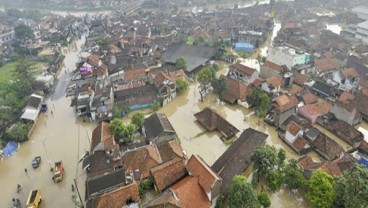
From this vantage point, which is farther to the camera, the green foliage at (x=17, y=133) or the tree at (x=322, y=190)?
the green foliage at (x=17, y=133)

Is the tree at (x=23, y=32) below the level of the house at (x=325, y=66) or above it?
above

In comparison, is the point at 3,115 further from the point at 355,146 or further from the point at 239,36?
the point at 239,36

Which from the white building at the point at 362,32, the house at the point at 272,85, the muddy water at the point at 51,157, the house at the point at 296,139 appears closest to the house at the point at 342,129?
the house at the point at 296,139

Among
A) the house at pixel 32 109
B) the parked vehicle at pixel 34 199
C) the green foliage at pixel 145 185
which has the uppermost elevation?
the house at pixel 32 109

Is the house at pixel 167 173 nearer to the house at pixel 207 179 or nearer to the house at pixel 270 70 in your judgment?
the house at pixel 207 179

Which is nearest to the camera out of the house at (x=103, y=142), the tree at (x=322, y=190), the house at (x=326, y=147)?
the tree at (x=322, y=190)

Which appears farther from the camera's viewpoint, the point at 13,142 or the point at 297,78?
the point at 297,78

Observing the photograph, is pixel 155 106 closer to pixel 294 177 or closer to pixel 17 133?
pixel 17 133

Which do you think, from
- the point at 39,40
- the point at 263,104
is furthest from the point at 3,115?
the point at 39,40
